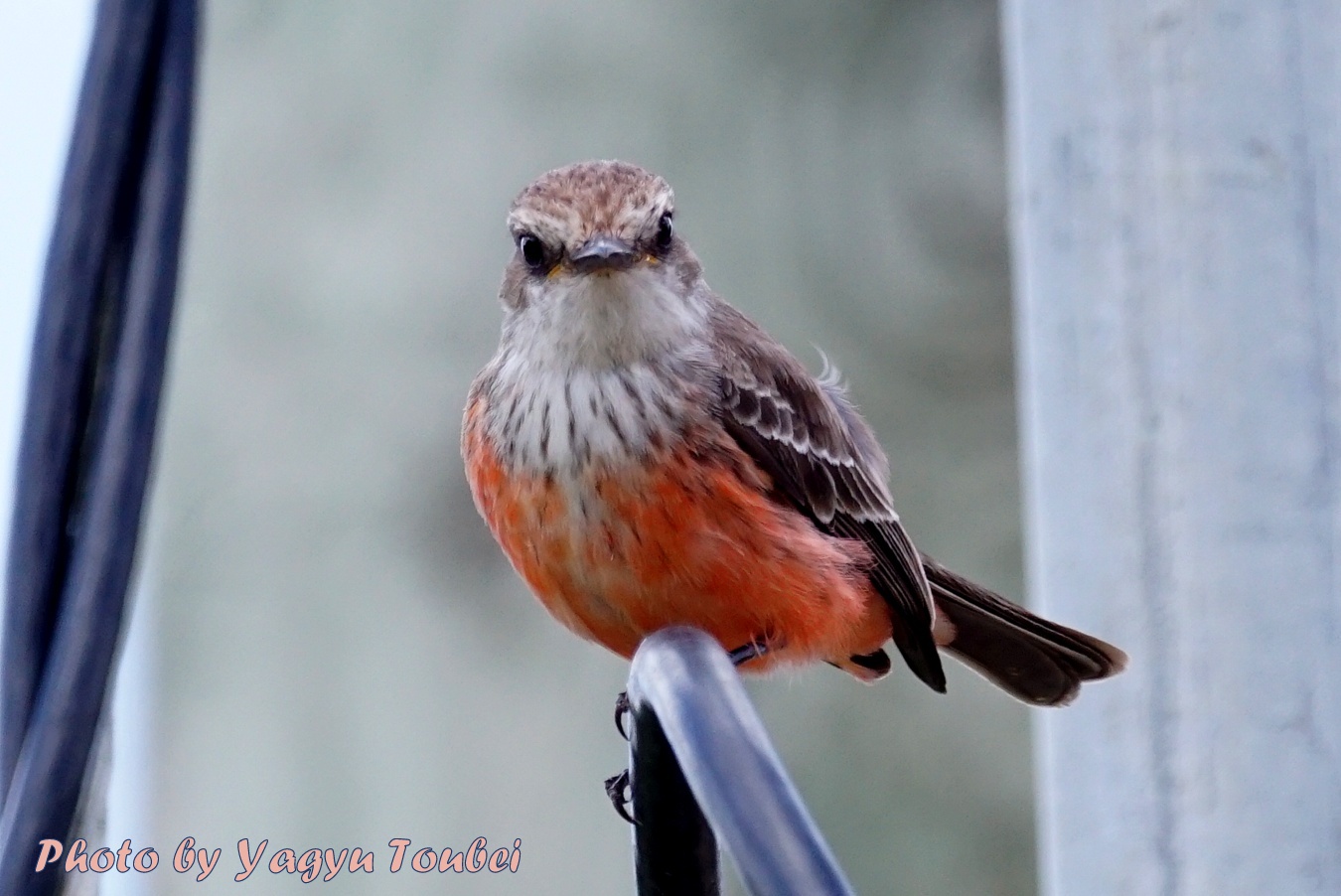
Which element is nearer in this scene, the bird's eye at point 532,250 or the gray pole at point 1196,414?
the gray pole at point 1196,414

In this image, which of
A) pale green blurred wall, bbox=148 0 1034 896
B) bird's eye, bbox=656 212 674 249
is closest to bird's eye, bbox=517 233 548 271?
bird's eye, bbox=656 212 674 249

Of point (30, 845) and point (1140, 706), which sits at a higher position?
point (1140, 706)

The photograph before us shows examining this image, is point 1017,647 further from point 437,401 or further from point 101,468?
point 437,401

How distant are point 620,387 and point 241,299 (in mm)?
3155

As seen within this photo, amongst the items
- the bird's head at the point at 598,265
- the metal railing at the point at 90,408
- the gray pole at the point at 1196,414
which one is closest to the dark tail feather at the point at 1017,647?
the gray pole at the point at 1196,414

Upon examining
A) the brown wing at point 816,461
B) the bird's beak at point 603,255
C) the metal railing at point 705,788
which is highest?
the bird's beak at point 603,255

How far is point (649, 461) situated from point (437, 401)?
2992 mm

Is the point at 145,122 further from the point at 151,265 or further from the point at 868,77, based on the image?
the point at 868,77

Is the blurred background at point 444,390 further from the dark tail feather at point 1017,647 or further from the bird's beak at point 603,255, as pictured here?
the bird's beak at point 603,255

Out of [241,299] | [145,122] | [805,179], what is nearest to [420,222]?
[241,299]

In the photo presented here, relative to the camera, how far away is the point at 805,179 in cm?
596

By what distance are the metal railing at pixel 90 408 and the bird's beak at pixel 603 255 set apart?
1.34 m

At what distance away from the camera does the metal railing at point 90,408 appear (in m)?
1.29

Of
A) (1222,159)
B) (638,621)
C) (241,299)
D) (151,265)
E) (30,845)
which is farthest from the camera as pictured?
(241,299)
